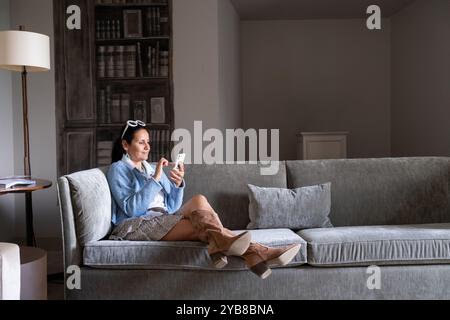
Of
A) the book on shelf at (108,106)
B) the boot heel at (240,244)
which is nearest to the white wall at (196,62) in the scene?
the book on shelf at (108,106)

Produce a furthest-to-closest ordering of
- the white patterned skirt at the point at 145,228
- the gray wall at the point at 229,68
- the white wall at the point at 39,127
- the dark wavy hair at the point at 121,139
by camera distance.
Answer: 1. the gray wall at the point at 229,68
2. the white wall at the point at 39,127
3. the dark wavy hair at the point at 121,139
4. the white patterned skirt at the point at 145,228

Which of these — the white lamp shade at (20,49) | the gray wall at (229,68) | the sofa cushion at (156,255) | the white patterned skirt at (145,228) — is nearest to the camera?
the sofa cushion at (156,255)

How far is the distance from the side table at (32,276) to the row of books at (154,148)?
7.39ft

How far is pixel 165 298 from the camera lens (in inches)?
101

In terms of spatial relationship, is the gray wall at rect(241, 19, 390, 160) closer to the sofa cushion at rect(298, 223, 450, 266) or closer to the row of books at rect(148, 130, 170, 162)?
the row of books at rect(148, 130, 170, 162)

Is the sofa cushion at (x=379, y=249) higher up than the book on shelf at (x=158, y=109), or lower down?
lower down

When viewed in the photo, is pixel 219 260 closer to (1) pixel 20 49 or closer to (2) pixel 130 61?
(1) pixel 20 49

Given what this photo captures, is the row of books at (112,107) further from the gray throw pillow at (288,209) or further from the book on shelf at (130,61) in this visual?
the gray throw pillow at (288,209)

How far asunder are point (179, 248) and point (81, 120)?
2750mm

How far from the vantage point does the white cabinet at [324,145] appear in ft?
21.9
